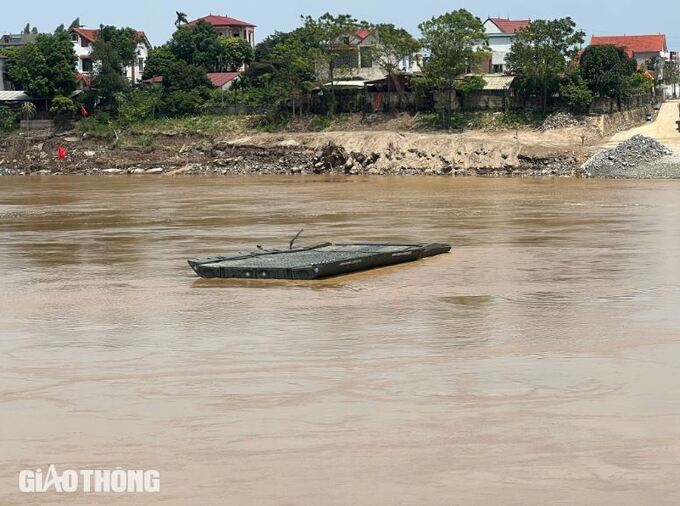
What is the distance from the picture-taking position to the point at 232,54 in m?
90.1

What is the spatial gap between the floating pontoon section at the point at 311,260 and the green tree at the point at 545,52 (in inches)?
1582

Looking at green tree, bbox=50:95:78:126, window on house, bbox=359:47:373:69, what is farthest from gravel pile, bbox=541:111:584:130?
green tree, bbox=50:95:78:126

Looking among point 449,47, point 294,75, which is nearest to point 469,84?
point 449,47

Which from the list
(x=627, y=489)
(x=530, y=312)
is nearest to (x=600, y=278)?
(x=530, y=312)

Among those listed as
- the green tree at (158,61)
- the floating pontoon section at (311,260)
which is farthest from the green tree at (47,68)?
the floating pontoon section at (311,260)

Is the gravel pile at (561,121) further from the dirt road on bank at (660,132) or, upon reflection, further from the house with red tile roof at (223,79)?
the house with red tile roof at (223,79)

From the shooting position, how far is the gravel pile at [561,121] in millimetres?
65250

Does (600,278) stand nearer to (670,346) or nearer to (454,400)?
(670,346)

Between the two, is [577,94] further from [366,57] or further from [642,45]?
[642,45]

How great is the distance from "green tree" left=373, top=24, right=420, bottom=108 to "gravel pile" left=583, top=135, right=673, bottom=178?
54.8 ft

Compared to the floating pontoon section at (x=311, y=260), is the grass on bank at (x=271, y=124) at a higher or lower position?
higher

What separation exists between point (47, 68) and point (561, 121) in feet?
117

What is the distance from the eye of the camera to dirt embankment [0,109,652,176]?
61000mm

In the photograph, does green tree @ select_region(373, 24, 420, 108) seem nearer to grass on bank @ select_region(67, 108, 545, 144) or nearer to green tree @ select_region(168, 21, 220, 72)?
grass on bank @ select_region(67, 108, 545, 144)
